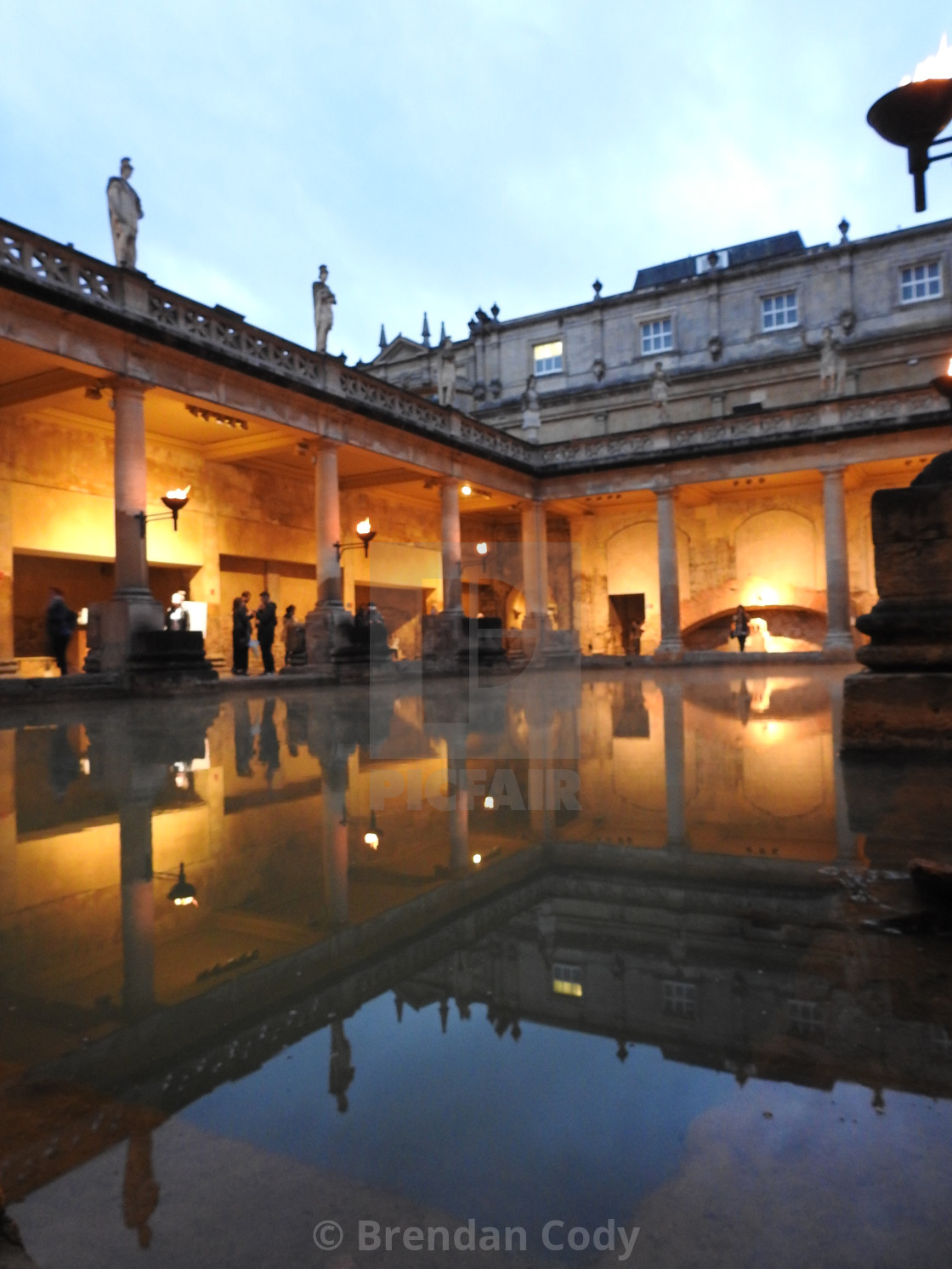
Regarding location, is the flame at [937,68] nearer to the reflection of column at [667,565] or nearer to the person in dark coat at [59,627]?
the person in dark coat at [59,627]

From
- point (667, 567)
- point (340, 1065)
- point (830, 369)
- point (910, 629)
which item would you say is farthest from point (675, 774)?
point (830, 369)

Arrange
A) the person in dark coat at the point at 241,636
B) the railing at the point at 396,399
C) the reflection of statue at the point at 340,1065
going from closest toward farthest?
the reflection of statue at the point at 340,1065 < the railing at the point at 396,399 < the person in dark coat at the point at 241,636

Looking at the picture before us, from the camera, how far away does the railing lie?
12.3 metres

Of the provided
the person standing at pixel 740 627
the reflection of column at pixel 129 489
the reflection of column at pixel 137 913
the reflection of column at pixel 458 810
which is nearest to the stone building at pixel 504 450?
the reflection of column at pixel 129 489

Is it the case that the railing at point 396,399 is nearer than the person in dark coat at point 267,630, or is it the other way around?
the railing at point 396,399

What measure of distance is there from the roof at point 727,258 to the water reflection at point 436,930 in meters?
32.3

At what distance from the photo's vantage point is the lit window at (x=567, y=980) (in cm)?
167

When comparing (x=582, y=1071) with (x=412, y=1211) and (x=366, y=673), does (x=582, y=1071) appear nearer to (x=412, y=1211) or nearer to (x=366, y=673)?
(x=412, y=1211)

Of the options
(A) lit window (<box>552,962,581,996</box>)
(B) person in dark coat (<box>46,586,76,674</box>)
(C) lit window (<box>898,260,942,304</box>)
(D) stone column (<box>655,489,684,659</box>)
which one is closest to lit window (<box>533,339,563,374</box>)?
(D) stone column (<box>655,489,684,659</box>)

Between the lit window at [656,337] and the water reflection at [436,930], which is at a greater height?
the lit window at [656,337]

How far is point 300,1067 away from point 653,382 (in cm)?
2659

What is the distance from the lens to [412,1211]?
1022 millimetres

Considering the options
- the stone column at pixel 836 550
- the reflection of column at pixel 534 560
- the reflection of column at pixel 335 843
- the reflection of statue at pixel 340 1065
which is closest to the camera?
the reflection of statue at pixel 340 1065

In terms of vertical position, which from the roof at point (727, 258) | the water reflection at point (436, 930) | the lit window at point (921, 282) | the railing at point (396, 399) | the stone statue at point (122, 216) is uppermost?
the roof at point (727, 258)
